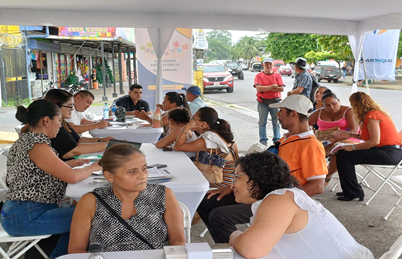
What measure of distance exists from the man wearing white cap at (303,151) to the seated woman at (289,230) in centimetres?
103

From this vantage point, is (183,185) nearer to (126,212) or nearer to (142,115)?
(126,212)

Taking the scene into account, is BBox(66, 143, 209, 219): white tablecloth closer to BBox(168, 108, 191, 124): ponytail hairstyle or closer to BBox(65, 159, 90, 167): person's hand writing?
BBox(65, 159, 90, 167): person's hand writing

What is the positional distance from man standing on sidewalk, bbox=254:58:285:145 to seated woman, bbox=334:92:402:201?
3.04 m

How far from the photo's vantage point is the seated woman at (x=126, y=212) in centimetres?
193

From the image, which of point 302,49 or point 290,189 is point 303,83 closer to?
point 290,189

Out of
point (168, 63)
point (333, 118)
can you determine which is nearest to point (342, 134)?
point (333, 118)

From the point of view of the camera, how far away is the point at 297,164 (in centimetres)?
289

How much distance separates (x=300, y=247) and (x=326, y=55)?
3338cm

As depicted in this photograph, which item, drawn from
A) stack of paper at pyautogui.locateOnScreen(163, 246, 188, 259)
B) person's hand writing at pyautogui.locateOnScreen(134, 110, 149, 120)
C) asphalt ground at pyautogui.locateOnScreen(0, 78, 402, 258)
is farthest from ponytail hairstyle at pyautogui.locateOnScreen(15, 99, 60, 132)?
person's hand writing at pyautogui.locateOnScreen(134, 110, 149, 120)

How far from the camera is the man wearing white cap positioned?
2.82 m

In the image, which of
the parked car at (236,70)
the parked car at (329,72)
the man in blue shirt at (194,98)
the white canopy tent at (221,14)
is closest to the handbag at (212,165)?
the man in blue shirt at (194,98)

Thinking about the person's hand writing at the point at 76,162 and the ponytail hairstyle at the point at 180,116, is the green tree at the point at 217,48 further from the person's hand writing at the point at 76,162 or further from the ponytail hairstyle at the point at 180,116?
the person's hand writing at the point at 76,162

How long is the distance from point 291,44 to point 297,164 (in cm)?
3338

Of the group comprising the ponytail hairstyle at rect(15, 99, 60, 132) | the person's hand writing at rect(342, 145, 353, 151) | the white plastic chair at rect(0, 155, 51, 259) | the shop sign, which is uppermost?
the shop sign
